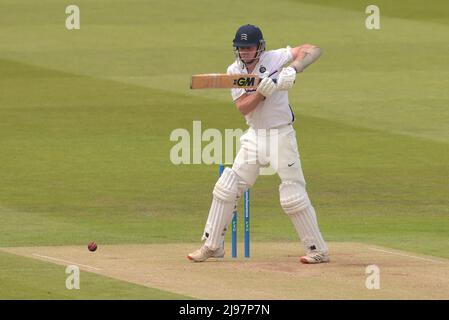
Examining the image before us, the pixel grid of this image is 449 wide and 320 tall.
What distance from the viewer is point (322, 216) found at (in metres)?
18.6

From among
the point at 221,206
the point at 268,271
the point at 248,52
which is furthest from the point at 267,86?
the point at 268,271

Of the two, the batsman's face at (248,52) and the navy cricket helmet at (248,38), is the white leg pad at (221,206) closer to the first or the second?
the batsman's face at (248,52)

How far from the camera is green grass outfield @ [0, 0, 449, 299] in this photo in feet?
58.4

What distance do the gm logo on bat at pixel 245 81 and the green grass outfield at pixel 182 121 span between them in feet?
7.15

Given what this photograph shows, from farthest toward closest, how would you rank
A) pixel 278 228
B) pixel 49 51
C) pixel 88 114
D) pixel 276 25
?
pixel 276 25, pixel 49 51, pixel 88 114, pixel 278 228

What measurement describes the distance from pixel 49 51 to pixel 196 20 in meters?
4.46

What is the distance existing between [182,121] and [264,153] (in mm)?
11516

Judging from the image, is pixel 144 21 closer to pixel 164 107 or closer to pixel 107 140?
pixel 164 107

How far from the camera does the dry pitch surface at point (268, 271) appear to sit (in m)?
13.0

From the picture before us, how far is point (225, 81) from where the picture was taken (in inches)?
561

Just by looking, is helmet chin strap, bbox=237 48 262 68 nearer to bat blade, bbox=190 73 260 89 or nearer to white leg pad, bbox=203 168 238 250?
bat blade, bbox=190 73 260 89

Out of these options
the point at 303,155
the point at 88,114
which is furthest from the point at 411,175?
the point at 88,114
